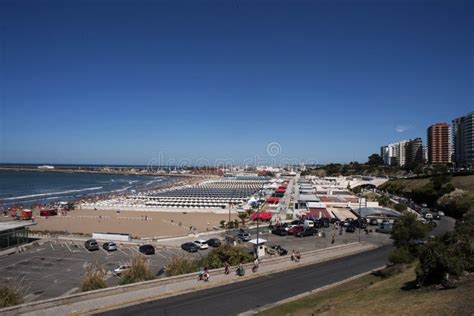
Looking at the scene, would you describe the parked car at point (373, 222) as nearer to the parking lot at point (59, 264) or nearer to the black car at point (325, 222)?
the black car at point (325, 222)

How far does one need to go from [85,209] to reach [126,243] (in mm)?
35214

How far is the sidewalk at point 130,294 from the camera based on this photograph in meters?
14.1

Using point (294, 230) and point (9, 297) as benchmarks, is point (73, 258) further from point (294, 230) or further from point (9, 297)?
point (294, 230)

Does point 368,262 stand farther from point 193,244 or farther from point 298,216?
point 298,216

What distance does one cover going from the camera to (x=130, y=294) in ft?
52.7

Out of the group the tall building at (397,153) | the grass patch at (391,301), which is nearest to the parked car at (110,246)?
the grass patch at (391,301)

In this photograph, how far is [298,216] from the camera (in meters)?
46.3

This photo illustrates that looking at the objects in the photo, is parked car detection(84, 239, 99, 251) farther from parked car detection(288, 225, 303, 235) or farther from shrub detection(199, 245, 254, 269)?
parked car detection(288, 225, 303, 235)

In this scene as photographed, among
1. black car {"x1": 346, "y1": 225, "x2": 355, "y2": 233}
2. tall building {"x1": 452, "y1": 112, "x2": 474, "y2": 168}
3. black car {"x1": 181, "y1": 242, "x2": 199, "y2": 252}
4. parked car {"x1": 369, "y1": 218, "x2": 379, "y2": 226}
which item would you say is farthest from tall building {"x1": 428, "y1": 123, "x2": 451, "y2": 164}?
black car {"x1": 181, "y1": 242, "x2": 199, "y2": 252}

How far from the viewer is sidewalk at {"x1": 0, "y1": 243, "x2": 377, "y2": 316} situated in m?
14.1

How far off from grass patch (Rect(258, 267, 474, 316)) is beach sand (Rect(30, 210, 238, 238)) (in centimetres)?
2460

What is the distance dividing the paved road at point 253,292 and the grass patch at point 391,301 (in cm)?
133

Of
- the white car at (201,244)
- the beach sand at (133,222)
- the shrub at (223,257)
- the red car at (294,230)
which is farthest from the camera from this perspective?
the beach sand at (133,222)

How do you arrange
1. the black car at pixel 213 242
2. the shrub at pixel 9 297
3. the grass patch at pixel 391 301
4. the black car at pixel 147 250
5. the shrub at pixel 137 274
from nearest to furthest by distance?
the grass patch at pixel 391 301
the shrub at pixel 9 297
the shrub at pixel 137 274
the black car at pixel 147 250
the black car at pixel 213 242
